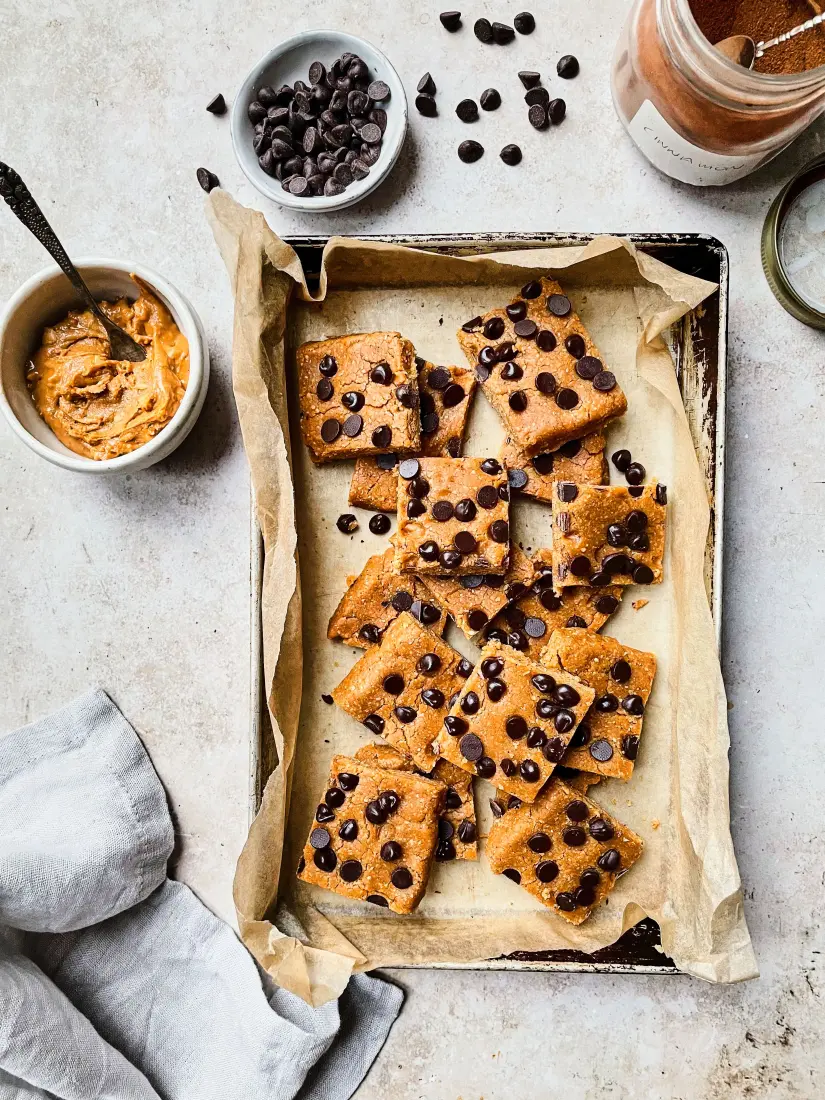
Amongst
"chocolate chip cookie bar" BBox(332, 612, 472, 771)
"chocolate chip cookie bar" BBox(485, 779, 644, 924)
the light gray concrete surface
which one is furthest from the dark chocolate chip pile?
"chocolate chip cookie bar" BBox(485, 779, 644, 924)

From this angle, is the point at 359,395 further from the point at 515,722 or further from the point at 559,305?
the point at 515,722

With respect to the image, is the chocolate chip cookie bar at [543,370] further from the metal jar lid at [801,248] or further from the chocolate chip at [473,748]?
the chocolate chip at [473,748]

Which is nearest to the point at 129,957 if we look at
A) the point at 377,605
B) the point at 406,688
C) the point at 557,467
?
the point at 406,688

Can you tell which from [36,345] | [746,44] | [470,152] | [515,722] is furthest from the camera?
[470,152]

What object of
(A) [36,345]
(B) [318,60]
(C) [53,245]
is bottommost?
(A) [36,345]

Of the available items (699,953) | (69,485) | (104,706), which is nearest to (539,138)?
(69,485)

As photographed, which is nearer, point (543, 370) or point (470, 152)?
point (543, 370)
